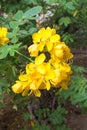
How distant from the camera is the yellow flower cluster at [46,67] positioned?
1.27m

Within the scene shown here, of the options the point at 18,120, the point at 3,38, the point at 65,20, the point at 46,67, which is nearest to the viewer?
the point at 46,67

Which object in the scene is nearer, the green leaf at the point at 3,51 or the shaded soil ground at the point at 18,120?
the green leaf at the point at 3,51

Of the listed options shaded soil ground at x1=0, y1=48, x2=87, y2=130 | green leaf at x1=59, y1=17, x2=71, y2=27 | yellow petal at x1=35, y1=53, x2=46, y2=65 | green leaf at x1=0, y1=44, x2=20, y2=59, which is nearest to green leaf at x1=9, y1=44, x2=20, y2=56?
green leaf at x1=0, y1=44, x2=20, y2=59

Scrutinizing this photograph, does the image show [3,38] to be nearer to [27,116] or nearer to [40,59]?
[40,59]

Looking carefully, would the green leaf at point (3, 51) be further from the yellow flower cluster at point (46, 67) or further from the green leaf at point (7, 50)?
the yellow flower cluster at point (46, 67)

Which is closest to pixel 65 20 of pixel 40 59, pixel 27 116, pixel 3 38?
pixel 27 116

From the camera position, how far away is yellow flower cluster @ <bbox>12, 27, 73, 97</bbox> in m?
1.27

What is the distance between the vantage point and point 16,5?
2082 mm

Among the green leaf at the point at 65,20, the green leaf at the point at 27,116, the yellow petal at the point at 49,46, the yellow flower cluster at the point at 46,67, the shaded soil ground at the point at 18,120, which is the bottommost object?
the shaded soil ground at the point at 18,120

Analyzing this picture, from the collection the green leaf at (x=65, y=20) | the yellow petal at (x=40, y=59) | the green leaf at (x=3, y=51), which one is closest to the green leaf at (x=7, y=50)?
the green leaf at (x=3, y=51)

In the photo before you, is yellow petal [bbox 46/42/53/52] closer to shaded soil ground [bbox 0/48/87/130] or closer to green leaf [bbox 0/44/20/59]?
green leaf [bbox 0/44/20/59]

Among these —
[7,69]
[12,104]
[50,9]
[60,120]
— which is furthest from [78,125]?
[7,69]

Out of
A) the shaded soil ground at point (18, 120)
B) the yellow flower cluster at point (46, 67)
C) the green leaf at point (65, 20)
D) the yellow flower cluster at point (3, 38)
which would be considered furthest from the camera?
the shaded soil ground at point (18, 120)

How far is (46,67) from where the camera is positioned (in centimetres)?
129
